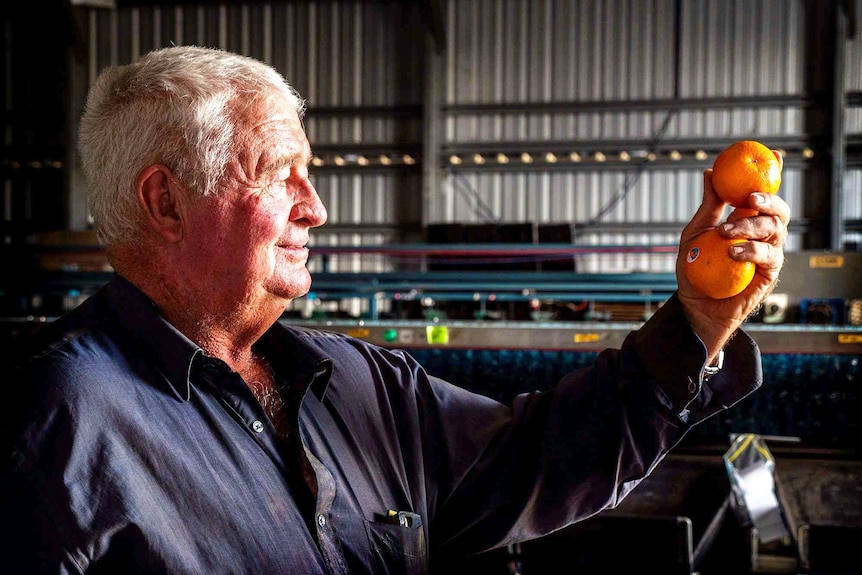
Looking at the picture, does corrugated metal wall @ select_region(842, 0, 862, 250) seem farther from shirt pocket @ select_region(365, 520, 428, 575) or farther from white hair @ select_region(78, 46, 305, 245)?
white hair @ select_region(78, 46, 305, 245)

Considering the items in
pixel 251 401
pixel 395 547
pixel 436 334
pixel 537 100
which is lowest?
pixel 395 547

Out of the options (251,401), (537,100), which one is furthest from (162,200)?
(537,100)

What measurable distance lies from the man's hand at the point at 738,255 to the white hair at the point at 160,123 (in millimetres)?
664

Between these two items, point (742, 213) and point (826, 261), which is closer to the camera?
point (742, 213)

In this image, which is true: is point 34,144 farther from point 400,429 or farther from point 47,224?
point 400,429

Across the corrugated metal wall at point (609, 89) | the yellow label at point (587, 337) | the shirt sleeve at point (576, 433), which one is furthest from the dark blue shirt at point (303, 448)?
the corrugated metal wall at point (609, 89)

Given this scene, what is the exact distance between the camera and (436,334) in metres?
3.58

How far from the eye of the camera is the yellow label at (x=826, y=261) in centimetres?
486

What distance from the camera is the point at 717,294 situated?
1020 millimetres

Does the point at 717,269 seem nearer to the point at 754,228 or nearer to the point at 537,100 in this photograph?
the point at 754,228

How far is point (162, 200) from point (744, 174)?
31.9 inches

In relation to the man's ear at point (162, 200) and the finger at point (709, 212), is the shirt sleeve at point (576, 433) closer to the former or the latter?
the finger at point (709, 212)

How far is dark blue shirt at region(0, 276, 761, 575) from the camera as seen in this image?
0.85 meters

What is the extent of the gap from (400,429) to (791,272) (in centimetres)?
446
